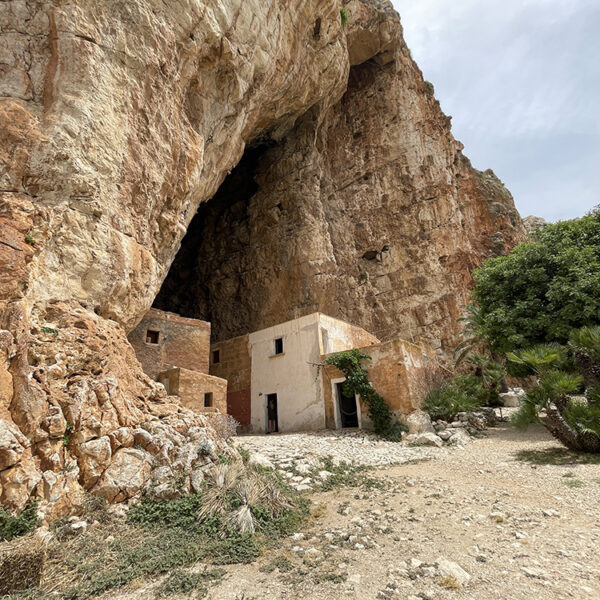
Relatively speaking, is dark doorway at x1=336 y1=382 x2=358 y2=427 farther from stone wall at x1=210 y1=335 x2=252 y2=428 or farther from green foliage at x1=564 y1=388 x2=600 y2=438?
green foliage at x1=564 y1=388 x2=600 y2=438

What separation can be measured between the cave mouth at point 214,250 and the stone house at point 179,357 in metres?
11.5


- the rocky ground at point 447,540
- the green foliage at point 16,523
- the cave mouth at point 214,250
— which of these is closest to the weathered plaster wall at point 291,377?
the cave mouth at point 214,250

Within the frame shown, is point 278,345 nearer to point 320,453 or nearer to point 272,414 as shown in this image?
point 272,414

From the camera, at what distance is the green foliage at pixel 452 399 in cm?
1542

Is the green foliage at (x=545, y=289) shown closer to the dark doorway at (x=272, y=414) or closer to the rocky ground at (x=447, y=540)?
the rocky ground at (x=447, y=540)

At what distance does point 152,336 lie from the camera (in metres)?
14.8

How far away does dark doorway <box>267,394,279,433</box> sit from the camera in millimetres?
18567

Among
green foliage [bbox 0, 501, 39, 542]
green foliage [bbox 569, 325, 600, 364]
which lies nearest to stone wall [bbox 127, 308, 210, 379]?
green foliage [bbox 0, 501, 39, 542]

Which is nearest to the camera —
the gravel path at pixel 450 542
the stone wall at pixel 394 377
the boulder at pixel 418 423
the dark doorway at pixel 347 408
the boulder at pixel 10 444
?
the gravel path at pixel 450 542

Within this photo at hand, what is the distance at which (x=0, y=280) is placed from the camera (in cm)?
645

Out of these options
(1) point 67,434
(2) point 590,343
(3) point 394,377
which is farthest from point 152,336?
(2) point 590,343

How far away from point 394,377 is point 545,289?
697 centimetres

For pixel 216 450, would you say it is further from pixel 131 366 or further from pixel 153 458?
pixel 131 366

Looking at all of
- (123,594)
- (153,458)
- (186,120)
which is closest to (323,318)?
(186,120)
